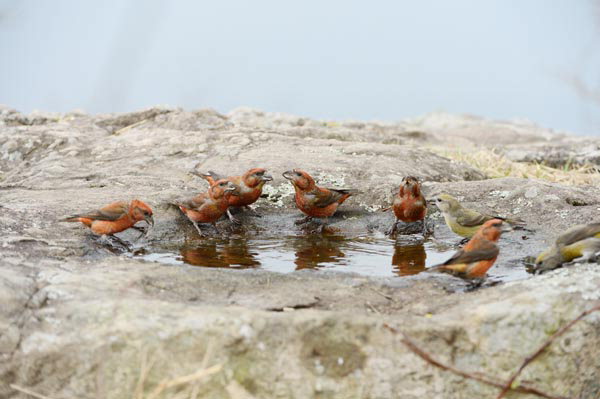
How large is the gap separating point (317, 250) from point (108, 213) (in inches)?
61.7

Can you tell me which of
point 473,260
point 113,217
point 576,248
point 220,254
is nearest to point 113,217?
point 113,217

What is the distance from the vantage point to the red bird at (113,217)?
5.41 meters

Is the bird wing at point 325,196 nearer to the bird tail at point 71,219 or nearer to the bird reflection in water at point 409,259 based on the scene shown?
the bird reflection in water at point 409,259

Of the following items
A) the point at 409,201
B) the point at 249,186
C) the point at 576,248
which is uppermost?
the point at 576,248

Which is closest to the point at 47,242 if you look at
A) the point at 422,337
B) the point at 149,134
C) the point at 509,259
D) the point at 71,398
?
the point at 71,398

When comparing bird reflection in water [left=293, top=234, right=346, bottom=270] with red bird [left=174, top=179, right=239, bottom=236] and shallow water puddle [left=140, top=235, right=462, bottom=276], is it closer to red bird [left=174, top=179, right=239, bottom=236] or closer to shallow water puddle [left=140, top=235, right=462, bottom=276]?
shallow water puddle [left=140, top=235, right=462, bottom=276]

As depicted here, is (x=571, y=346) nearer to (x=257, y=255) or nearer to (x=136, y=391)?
(x=136, y=391)

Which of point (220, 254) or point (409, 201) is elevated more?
point (409, 201)

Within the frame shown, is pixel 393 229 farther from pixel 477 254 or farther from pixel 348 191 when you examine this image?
pixel 477 254

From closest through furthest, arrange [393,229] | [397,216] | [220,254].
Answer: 1. [220,254]
2. [397,216]
3. [393,229]

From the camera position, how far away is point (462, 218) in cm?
582

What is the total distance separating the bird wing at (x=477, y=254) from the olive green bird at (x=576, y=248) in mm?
321

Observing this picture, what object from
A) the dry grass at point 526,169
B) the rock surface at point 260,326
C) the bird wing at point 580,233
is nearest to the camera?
the rock surface at point 260,326

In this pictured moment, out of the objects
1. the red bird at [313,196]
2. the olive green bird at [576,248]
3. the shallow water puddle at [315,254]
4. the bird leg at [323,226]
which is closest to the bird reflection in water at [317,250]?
the shallow water puddle at [315,254]
